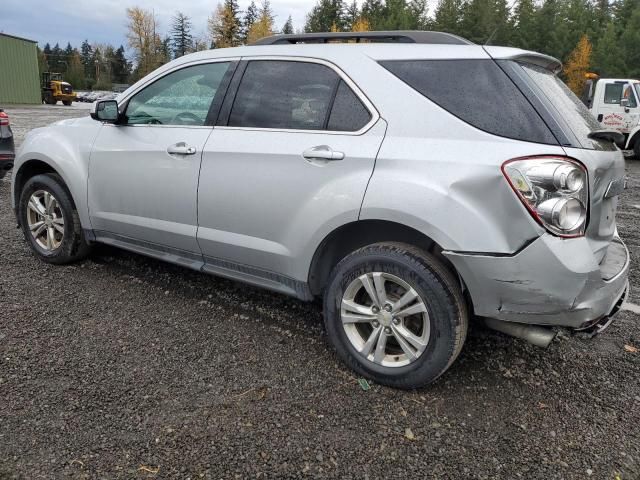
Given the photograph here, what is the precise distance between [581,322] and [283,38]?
237 cm

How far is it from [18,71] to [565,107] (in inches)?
1958

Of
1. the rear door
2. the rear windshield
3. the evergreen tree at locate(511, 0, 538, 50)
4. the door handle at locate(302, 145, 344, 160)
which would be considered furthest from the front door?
the evergreen tree at locate(511, 0, 538, 50)

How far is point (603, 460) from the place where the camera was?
2268 millimetres

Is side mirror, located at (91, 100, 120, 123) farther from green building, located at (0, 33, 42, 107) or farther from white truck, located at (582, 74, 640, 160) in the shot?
green building, located at (0, 33, 42, 107)

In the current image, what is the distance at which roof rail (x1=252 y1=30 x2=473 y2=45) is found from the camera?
9.35 ft

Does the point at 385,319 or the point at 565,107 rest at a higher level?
the point at 565,107

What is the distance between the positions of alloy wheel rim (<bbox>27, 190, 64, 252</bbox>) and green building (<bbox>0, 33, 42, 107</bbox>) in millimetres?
43925

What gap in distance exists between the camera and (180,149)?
10.9ft

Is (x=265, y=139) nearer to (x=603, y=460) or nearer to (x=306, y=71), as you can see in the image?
(x=306, y=71)

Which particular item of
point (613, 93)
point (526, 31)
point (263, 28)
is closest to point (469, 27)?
point (526, 31)

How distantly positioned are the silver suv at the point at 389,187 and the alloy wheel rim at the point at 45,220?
2.84ft

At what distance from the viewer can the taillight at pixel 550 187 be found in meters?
2.25

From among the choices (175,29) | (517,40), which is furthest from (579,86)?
(175,29)

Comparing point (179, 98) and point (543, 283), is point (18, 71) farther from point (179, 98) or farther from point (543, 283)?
point (543, 283)
